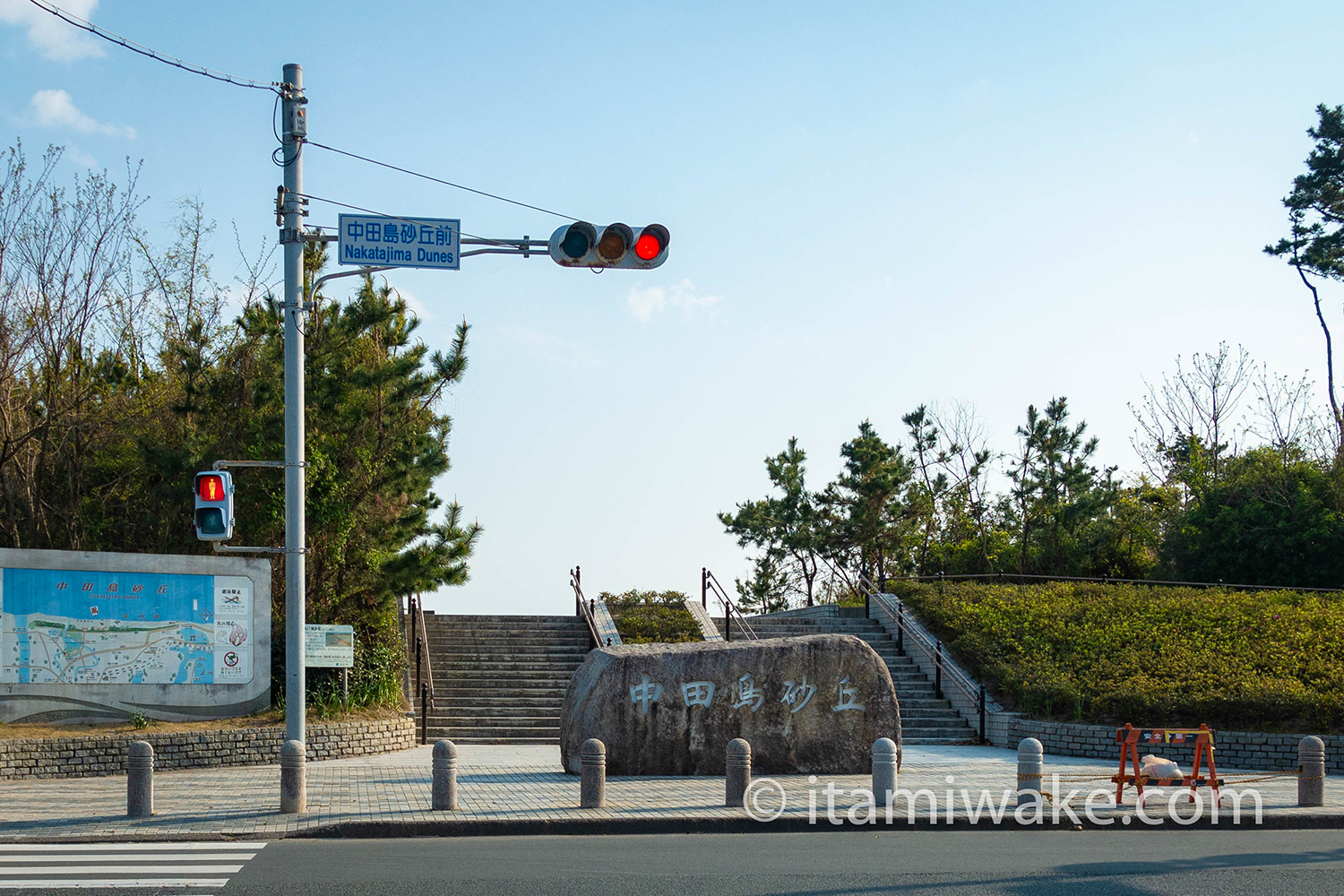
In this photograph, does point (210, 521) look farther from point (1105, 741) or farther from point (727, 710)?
point (1105, 741)

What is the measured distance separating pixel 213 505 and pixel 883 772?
7508 mm

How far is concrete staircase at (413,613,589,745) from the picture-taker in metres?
20.0

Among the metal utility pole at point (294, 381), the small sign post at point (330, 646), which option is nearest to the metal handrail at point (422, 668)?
the small sign post at point (330, 646)

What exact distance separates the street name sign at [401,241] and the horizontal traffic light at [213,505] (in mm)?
2564

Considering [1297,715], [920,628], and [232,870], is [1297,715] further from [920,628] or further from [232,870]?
[232,870]

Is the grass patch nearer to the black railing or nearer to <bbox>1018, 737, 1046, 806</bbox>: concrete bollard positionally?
the black railing

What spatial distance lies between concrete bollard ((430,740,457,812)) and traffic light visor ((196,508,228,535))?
309 centimetres

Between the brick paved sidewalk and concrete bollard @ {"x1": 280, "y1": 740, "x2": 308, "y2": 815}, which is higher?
concrete bollard @ {"x1": 280, "y1": 740, "x2": 308, "y2": 815}

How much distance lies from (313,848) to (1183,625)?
17.6 metres

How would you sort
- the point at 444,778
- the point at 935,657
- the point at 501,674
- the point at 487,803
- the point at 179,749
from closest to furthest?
the point at 444,778
the point at 487,803
the point at 179,749
the point at 501,674
the point at 935,657

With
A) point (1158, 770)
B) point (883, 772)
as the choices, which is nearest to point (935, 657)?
point (1158, 770)

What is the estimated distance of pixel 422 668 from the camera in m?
21.5

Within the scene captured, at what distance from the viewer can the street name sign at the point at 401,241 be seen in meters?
12.2

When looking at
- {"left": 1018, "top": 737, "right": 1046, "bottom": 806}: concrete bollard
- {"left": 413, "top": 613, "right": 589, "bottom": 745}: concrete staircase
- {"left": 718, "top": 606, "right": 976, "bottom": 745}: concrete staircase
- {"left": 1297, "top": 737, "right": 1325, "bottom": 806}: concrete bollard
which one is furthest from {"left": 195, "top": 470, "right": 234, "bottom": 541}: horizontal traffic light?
{"left": 1297, "top": 737, "right": 1325, "bottom": 806}: concrete bollard
